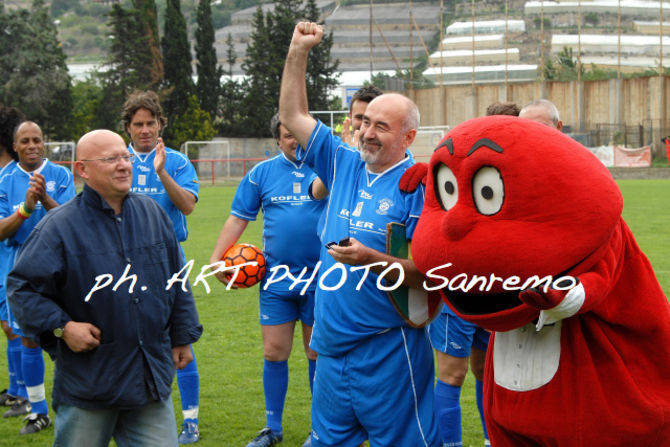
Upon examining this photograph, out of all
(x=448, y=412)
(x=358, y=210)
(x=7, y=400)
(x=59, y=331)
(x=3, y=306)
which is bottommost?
(x=7, y=400)

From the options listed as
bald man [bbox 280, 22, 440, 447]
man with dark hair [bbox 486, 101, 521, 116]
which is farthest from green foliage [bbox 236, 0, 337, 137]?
bald man [bbox 280, 22, 440, 447]

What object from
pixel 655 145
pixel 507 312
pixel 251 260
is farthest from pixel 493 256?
pixel 655 145

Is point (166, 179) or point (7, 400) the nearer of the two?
point (166, 179)

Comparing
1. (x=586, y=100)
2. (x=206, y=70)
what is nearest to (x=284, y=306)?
(x=586, y=100)

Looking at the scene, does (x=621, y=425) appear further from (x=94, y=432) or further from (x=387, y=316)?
(x=94, y=432)

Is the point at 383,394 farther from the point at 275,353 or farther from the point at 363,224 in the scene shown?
the point at 275,353

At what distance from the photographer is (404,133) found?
4.38 meters

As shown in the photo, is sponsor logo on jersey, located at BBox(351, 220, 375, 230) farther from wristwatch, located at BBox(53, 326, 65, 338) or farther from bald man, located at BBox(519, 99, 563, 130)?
wristwatch, located at BBox(53, 326, 65, 338)

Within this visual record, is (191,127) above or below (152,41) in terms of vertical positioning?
below

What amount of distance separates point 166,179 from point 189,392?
5.10 ft

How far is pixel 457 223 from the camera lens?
10.3ft

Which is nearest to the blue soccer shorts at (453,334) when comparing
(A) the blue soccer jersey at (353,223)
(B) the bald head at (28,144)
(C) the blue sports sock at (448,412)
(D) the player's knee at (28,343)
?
(C) the blue sports sock at (448,412)

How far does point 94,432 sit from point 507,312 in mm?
2102

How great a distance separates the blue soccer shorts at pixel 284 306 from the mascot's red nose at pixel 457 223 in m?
3.12
